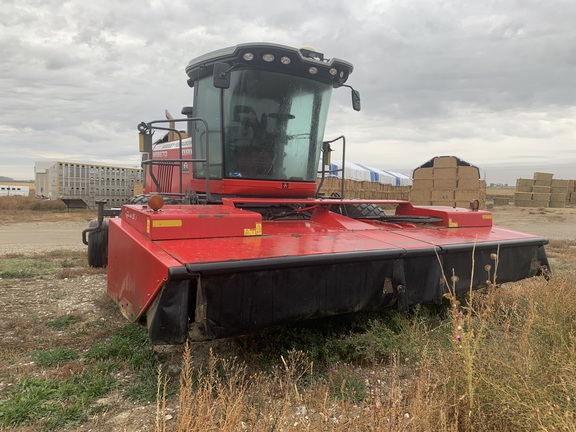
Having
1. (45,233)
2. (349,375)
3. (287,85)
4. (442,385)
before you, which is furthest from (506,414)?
(45,233)

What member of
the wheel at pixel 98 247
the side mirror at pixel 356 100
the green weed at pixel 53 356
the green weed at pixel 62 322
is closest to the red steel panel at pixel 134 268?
the green weed at pixel 53 356

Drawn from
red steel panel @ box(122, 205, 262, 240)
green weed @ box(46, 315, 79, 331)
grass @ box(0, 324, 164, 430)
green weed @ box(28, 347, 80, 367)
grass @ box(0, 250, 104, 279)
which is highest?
red steel panel @ box(122, 205, 262, 240)

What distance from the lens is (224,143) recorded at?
455 centimetres

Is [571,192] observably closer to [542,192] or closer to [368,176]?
[542,192]

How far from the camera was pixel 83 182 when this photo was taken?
21578 mm

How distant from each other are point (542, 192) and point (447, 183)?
15.8 meters

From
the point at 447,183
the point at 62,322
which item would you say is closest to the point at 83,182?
the point at 447,183

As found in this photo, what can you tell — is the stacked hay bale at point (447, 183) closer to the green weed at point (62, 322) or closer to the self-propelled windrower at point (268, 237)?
the self-propelled windrower at point (268, 237)

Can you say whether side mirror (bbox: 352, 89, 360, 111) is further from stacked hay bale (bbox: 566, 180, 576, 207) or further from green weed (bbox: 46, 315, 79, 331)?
stacked hay bale (bbox: 566, 180, 576, 207)

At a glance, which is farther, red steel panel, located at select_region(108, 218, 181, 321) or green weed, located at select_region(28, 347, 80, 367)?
green weed, located at select_region(28, 347, 80, 367)

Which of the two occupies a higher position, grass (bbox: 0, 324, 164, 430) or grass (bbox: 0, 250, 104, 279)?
grass (bbox: 0, 324, 164, 430)

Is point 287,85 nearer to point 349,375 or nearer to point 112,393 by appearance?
point 349,375

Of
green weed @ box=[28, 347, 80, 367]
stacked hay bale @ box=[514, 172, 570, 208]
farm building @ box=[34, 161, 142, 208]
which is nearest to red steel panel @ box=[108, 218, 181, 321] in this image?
green weed @ box=[28, 347, 80, 367]

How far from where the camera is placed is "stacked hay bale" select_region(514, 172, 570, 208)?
31.0m
